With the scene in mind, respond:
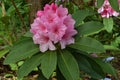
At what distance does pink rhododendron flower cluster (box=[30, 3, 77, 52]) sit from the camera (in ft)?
6.95

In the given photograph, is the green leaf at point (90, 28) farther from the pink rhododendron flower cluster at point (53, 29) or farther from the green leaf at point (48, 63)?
the green leaf at point (48, 63)

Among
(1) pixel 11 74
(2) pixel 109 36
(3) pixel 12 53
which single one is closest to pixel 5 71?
(1) pixel 11 74

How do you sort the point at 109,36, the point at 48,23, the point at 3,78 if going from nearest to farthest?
1. the point at 48,23
2. the point at 3,78
3. the point at 109,36

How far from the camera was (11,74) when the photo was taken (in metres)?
3.93

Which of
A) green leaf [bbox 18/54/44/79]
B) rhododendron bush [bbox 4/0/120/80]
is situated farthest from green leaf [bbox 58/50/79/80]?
green leaf [bbox 18/54/44/79]

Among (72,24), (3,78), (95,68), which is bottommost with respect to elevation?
(3,78)

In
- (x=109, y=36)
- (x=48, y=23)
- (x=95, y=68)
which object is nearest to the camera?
(x=48, y=23)

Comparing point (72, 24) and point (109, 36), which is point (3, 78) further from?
point (72, 24)

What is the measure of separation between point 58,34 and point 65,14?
122 millimetres

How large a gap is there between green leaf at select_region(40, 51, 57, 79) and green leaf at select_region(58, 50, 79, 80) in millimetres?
47

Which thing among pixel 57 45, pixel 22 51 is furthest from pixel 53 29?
pixel 22 51

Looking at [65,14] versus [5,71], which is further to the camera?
[5,71]

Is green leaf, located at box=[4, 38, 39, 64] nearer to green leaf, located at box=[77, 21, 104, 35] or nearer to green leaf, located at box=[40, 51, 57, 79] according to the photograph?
green leaf, located at box=[40, 51, 57, 79]

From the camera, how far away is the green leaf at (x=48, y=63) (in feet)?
6.82
